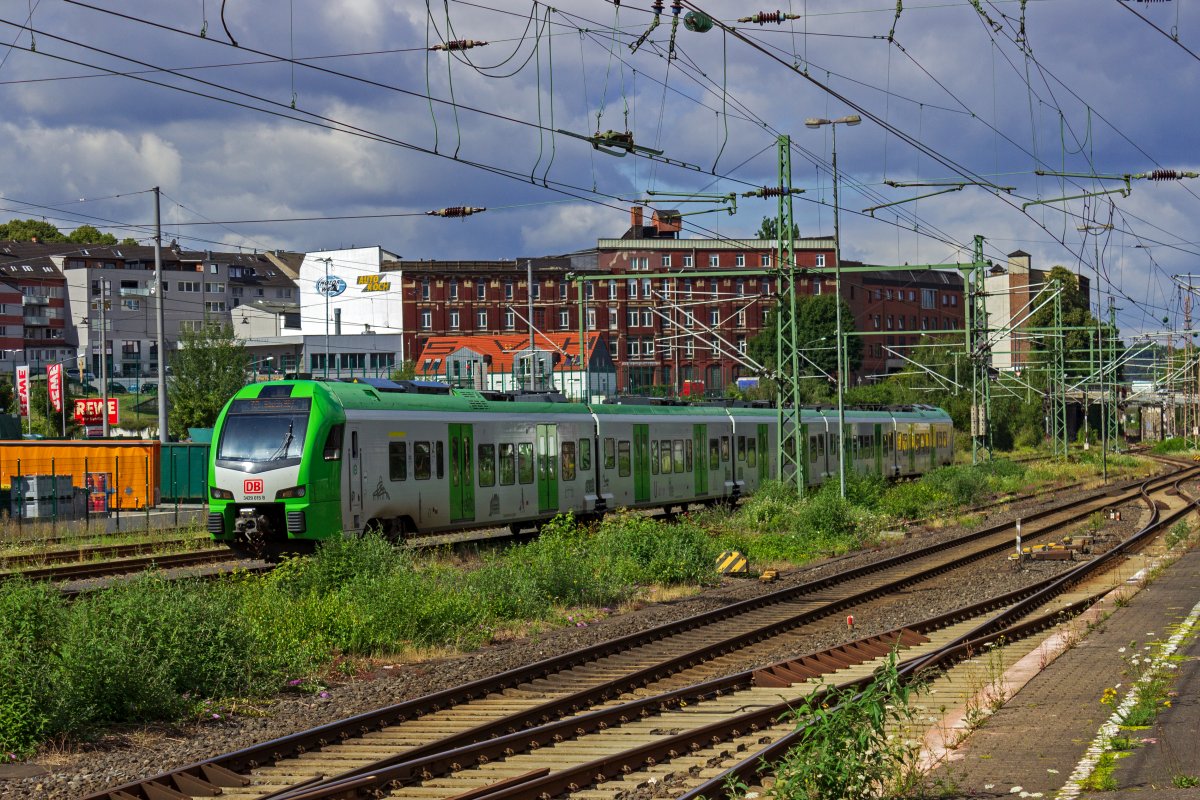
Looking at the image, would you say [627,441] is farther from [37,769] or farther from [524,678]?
[37,769]

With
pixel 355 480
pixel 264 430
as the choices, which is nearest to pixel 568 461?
pixel 355 480

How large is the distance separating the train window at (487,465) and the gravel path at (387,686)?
210 inches

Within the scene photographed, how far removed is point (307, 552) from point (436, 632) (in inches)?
251

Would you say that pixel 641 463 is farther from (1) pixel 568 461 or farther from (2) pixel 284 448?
(2) pixel 284 448

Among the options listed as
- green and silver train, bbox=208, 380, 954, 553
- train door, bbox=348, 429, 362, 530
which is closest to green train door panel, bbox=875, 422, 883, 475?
green and silver train, bbox=208, 380, 954, 553

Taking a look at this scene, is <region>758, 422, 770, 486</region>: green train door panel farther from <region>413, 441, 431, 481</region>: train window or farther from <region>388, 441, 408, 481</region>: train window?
<region>388, 441, 408, 481</region>: train window

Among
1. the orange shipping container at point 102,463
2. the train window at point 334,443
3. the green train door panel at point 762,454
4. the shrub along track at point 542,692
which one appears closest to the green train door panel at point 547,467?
the train window at point 334,443

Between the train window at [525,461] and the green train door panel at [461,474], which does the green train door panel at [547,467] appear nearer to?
the train window at [525,461]

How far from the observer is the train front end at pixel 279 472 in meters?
20.9

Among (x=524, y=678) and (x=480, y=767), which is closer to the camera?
(x=480, y=767)

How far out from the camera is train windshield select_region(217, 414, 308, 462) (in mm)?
21141

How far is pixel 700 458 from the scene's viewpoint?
36.0 metres

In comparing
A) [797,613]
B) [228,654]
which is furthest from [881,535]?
[228,654]

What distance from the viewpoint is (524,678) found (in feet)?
44.8
